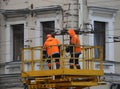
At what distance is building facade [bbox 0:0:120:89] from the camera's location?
27469 mm

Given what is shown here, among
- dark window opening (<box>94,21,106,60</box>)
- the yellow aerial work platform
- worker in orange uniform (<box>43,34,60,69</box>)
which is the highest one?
dark window opening (<box>94,21,106,60</box>)

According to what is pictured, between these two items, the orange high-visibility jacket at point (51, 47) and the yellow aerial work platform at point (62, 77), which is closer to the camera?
the yellow aerial work platform at point (62, 77)

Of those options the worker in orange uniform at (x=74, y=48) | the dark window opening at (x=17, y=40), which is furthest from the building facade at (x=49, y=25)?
the worker in orange uniform at (x=74, y=48)

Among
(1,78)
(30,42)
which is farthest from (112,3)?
(1,78)

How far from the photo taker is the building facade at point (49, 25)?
27.5 meters

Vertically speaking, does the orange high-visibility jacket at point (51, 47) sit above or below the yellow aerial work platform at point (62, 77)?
above

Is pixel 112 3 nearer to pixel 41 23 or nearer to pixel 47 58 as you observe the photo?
pixel 41 23

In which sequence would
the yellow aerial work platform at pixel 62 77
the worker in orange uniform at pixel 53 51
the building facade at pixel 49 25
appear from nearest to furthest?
the yellow aerial work platform at pixel 62 77 < the worker in orange uniform at pixel 53 51 < the building facade at pixel 49 25

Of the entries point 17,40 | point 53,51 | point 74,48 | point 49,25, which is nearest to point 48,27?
point 49,25

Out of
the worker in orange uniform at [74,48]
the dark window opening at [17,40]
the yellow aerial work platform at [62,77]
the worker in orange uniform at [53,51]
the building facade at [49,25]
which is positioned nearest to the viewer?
the yellow aerial work platform at [62,77]

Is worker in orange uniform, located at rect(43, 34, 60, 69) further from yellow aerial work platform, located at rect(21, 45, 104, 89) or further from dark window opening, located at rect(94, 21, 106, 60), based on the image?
dark window opening, located at rect(94, 21, 106, 60)

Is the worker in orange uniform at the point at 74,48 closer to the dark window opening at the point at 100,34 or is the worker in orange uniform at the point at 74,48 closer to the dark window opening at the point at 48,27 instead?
the dark window opening at the point at 48,27

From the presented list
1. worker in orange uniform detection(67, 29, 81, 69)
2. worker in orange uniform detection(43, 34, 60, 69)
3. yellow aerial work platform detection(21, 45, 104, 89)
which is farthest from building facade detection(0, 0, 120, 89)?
yellow aerial work platform detection(21, 45, 104, 89)

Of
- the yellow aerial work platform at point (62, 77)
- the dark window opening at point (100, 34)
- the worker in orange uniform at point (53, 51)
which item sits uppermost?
the dark window opening at point (100, 34)
